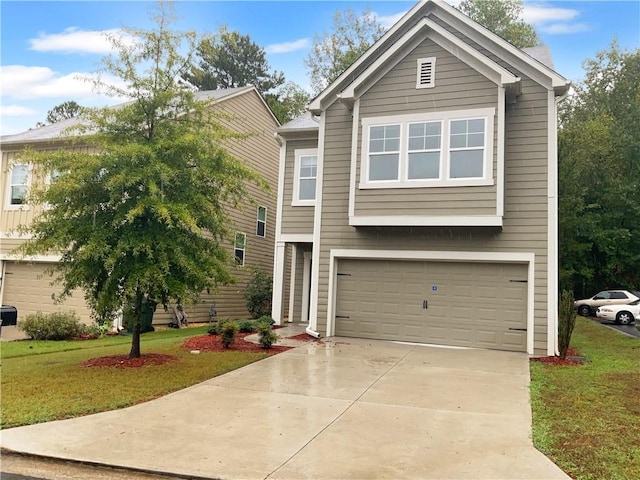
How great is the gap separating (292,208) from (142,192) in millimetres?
7232

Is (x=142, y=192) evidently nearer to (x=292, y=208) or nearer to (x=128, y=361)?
(x=128, y=361)

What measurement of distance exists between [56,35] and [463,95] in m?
10.4

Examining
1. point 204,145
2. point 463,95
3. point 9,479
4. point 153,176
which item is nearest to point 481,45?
point 463,95

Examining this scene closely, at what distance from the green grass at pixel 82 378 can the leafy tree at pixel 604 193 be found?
898 inches

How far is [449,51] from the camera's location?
11.9 m

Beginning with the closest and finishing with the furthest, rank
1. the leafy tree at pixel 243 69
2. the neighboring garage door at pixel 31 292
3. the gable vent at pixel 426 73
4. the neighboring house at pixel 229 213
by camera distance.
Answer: the gable vent at pixel 426 73 < the neighboring garage door at pixel 31 292 < the neighboring house at pixel 229 213 < the leafy tree at pixel 243 69

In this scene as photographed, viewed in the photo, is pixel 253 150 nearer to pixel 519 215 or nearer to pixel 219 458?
pixel 519 215

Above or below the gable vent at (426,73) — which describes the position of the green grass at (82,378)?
below

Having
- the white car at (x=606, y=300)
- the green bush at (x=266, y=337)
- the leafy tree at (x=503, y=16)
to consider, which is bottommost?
the green bush at (x=266, y=337)

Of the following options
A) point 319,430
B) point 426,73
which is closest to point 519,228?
point 426,73

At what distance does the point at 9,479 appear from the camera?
14.4 ft

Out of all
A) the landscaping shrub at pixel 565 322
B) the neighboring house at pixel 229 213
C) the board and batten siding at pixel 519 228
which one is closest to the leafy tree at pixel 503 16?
the neighboring house at pixel 229 213

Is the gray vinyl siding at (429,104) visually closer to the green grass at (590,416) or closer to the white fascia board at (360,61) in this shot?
the white fascia board at (360,61)

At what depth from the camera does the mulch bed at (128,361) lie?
9.07 metres
